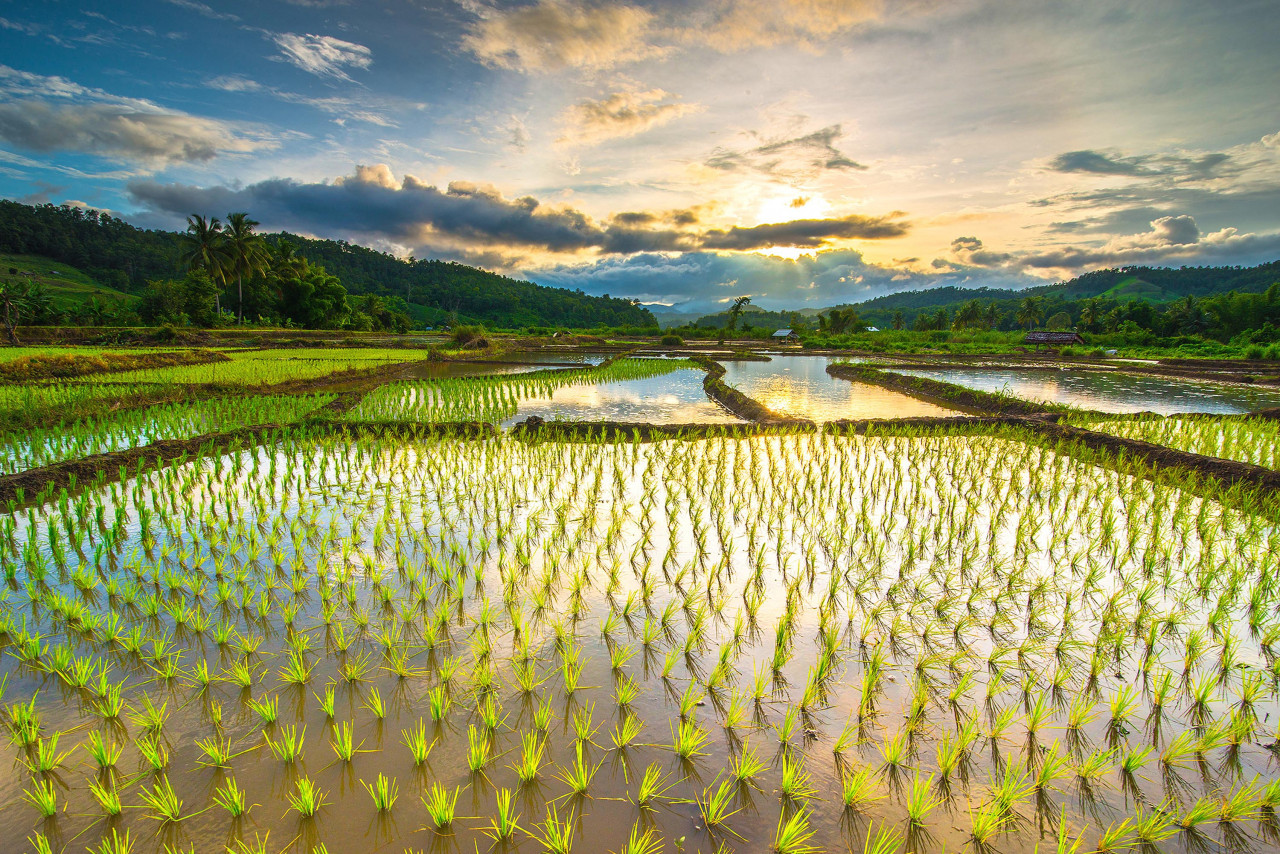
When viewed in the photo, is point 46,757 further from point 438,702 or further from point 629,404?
point 629,404

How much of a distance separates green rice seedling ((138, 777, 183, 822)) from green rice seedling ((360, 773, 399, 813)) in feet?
1.98

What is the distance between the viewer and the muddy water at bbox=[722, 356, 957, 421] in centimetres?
1205

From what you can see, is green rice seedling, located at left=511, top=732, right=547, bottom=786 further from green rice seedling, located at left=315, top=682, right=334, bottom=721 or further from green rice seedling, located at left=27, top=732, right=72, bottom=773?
green rice seedling, located at left=27, top=732, right=72, bottom=773

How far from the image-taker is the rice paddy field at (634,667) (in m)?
2.05

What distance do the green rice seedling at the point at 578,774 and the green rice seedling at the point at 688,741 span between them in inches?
13.6

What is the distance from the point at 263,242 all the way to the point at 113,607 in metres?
44.2

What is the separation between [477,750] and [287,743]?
2.63 feet

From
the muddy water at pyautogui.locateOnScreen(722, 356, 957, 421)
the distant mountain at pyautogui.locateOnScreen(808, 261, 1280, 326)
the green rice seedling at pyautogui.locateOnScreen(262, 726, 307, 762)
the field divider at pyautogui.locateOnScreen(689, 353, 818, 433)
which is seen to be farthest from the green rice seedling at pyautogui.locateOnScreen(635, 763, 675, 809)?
the distant mountain at pyautogui.locateOnScreen(808, 261, 1280, 326)

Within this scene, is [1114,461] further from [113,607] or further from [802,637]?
[113,607]

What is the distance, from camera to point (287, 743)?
2275 mm

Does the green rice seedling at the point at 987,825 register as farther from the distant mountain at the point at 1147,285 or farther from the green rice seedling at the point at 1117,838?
the distant mountain at the point at 1147,285

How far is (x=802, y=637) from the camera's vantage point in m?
3.32

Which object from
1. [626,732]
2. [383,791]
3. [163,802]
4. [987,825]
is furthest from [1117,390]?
[163,802]

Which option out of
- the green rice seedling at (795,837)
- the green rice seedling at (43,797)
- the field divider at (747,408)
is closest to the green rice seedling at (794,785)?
the green rice seedling at (795,837)
